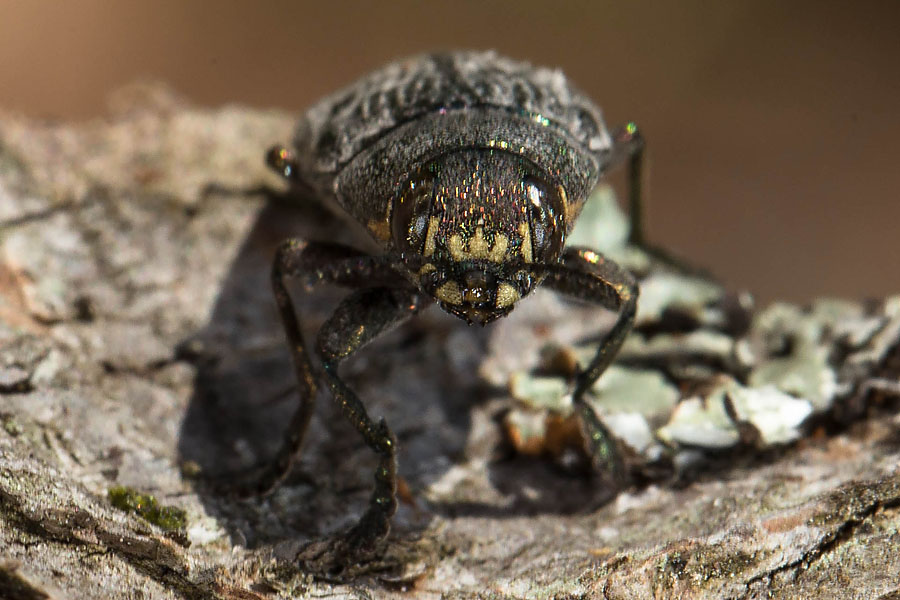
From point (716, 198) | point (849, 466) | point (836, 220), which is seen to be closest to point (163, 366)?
point (849, 466)

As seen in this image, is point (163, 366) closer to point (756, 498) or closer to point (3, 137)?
point (3, 137)

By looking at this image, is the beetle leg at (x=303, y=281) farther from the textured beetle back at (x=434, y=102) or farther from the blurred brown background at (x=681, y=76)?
the blurred brown background at (x=681, y=76)

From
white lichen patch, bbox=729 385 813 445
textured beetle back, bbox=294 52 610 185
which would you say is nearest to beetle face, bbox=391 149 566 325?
A: textured beetle back, bbox=294 52 610 185

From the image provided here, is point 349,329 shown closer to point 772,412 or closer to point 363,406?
point 363,406

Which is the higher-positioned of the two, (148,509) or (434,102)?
(434,102)

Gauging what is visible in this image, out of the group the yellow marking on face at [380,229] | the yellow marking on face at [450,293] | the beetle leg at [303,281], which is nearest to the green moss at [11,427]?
the beetle leg at [303,281]

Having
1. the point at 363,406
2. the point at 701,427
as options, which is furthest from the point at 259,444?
the point at 701,427

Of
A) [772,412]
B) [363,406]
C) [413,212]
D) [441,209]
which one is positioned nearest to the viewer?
[441,209]
